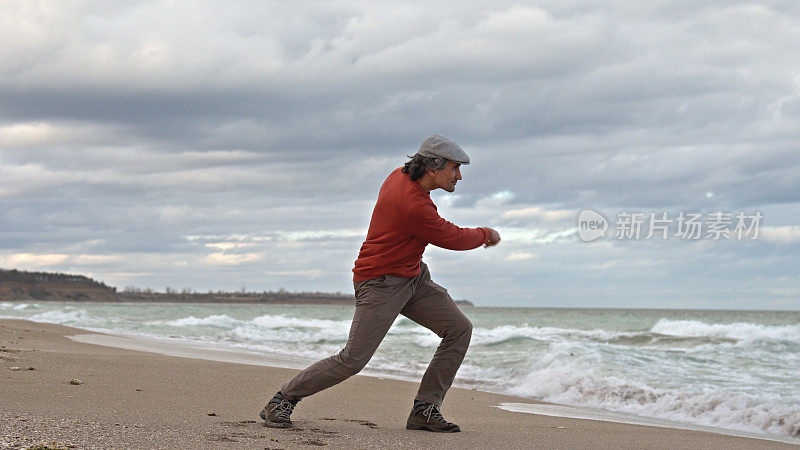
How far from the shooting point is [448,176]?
15.2 feet

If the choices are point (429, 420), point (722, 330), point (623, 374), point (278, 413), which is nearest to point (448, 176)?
point (429, 420)

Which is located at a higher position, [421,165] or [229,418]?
[421,165]

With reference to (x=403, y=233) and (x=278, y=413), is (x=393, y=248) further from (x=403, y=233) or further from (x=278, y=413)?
(x=278, y=413)

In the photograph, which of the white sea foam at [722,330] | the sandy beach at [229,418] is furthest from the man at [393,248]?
the white sea foam at [722,330]

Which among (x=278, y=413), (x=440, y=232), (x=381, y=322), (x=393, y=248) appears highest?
(x=440, y=232)

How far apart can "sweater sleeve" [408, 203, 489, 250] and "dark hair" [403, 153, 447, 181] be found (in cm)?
21

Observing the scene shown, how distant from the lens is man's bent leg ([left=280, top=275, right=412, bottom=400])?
4.62 m

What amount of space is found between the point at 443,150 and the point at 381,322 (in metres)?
1.06

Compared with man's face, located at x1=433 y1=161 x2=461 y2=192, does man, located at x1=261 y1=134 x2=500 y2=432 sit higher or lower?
lower

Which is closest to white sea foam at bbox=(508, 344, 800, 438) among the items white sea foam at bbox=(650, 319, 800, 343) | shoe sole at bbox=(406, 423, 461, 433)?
shoe sole at bbox=(406, 423, 461, 433)

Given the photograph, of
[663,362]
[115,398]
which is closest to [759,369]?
[663,362]

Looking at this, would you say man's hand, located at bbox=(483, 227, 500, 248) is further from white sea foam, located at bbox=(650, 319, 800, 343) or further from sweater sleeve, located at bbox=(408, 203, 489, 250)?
white sea foam, located at bbox=(650, 319, 800, 343)

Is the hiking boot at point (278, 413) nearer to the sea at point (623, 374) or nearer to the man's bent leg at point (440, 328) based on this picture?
the man's bent leg at point (440, 328)

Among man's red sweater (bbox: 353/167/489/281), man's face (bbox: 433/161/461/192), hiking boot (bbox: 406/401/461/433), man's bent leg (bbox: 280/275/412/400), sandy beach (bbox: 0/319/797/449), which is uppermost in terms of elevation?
man's face (bbox: 433/161/461/192)
